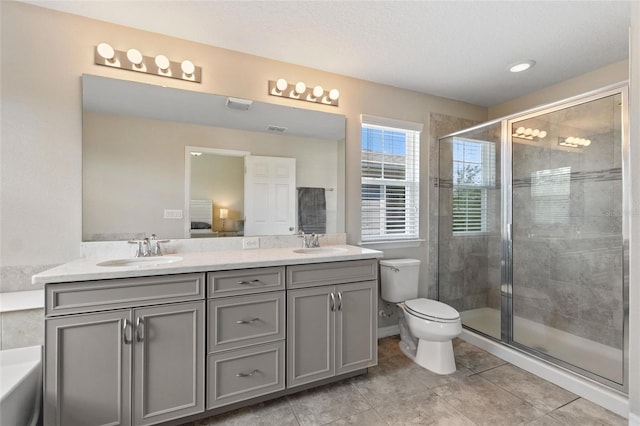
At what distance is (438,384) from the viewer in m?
2.06

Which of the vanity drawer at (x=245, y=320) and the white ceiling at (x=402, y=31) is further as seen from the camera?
the white ceiling at (x=402, y=31)

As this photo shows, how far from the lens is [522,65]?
2406 millimetres

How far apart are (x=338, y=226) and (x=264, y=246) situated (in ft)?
2.26

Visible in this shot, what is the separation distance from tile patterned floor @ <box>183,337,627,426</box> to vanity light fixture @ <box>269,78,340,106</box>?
2.24 meters

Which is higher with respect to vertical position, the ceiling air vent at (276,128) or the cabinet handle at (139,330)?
the ceiling air vent at (276,128)

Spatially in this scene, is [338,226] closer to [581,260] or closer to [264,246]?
[264,246]

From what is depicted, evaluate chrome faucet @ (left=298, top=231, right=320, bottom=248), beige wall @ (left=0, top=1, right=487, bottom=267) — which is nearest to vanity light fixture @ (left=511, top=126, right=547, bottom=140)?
chrome faucet @ (left=298, top=231, right=320, bottom=248)

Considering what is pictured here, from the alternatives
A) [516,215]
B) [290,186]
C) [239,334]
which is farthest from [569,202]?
[239,334]

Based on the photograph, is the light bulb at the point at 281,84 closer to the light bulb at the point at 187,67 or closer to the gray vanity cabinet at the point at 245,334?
the light bulb at the point at 187,67

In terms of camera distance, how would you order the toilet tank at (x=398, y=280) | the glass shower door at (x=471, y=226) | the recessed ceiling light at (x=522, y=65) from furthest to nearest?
1. the glass shower door at (x=471, y=226)
2. the toilet tank at (x=398, y=280)
3. the recessed ceiling light at (x=522, y=65)

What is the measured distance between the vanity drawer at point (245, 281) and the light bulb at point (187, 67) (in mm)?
1449

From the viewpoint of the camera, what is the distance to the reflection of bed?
210 centimetres

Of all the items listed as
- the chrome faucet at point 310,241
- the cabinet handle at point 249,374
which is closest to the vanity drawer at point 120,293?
the cabinet handle at point 249,374

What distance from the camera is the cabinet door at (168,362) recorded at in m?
1.50
